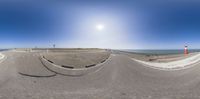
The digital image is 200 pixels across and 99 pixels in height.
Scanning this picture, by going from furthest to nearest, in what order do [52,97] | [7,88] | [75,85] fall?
[75,85], [7,88], [52,97]

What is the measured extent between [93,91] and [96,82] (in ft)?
8.88

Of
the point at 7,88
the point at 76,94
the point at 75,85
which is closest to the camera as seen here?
the point at 76,94

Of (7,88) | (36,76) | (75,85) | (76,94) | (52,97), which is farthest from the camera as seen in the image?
(36,76)

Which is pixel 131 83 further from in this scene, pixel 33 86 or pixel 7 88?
pixel 7 88

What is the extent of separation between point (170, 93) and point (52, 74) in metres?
9.66

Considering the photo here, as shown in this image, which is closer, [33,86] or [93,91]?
[93,91]

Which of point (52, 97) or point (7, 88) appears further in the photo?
point (7, 88)

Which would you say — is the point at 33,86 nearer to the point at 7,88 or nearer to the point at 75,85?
Result: the point at 7,88

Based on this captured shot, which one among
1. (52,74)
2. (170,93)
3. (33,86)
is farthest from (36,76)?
(170,93)

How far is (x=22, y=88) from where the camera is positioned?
1211cm

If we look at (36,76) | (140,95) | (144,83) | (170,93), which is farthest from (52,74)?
(170,93)

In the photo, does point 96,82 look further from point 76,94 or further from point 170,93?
point 170,93

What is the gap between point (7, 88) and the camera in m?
12.0

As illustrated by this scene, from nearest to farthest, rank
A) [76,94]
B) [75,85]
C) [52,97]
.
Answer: [52,97]
[76,94]
[75,85]
